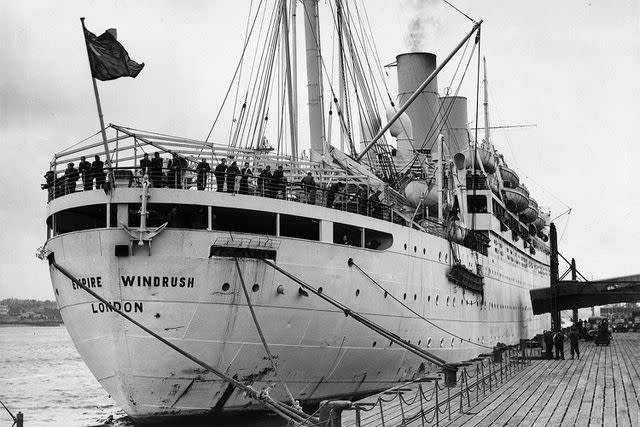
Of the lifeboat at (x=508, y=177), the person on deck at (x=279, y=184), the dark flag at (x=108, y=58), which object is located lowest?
the person on deck at (x=279, y=184)

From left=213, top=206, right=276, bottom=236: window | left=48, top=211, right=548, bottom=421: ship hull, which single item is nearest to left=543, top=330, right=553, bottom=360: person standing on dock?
left=48, top=211, right=548, bottom=421: ship hull

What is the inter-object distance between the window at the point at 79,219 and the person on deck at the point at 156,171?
1.57 m

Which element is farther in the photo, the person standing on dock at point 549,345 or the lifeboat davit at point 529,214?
the lifeboat davit at point 529,214

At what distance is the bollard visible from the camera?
1353 centimetres

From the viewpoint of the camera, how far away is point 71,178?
20734 mm

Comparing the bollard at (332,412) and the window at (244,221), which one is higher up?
the window at (244,221)

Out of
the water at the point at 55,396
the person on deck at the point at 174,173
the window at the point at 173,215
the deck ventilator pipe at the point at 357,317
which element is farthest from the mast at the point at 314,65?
the water at the point at 55,396

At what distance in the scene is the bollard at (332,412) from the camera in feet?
44.4

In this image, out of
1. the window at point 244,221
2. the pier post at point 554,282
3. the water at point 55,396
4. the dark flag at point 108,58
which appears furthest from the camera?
the pier post at point 554,282

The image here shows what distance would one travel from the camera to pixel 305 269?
2091 cm

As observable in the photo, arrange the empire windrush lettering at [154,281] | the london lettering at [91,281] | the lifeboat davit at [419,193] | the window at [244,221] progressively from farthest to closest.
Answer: the lifeboat davit at [419,193], the window at [244,221], the london lettering at [91,281], the empire windrush lettering at [154,281]

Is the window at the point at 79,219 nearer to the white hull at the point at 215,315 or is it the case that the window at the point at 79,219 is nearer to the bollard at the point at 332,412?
the white hull at the point at 215,315

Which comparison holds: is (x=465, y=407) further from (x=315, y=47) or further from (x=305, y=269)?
(x=315, y=47)

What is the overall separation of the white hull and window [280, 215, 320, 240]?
2.71ft
